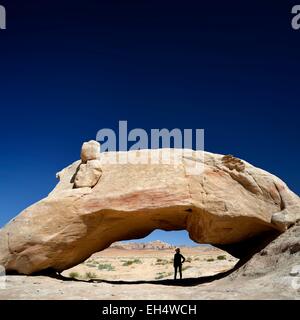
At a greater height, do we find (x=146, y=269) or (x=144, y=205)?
(x=144, y=205)

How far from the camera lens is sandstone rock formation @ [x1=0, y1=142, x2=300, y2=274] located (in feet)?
46.2

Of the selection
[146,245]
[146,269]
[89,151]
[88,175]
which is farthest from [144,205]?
[146,245]

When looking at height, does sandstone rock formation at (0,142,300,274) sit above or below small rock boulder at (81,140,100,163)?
below

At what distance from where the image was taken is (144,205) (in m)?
14.0

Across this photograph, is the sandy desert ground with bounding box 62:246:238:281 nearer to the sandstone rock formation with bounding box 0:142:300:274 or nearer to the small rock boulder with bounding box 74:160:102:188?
the sandstone rock formation with bounding box 0:142:300:274

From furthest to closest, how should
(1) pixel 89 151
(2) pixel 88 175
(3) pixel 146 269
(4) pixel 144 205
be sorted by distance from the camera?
(3) pixel 146 269
(1) pixel 89 151
(2) pixel 88 175
(4) pixel 144 205

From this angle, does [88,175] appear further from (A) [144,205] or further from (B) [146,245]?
(B) [146,245]

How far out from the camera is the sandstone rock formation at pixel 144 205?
1409cm

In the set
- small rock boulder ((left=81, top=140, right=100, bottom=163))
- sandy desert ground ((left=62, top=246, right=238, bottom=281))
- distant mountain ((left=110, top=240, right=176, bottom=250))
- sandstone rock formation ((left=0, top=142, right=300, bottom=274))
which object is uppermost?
small rock boulder ((left=81, top=140, right=100, bottom=163))

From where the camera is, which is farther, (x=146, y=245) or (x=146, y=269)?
(x=146, y=245)

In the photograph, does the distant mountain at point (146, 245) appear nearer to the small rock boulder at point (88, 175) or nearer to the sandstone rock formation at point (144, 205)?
the sandstone rock formation at point (144, 205)

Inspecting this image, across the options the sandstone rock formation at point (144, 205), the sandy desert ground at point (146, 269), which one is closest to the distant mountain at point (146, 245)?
the sandy desert ground at point (146, 269)

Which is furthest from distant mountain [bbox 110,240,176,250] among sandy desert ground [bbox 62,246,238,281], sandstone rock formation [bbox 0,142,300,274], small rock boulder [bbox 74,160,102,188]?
small rock boulder [bbox 74,160,102,188]
